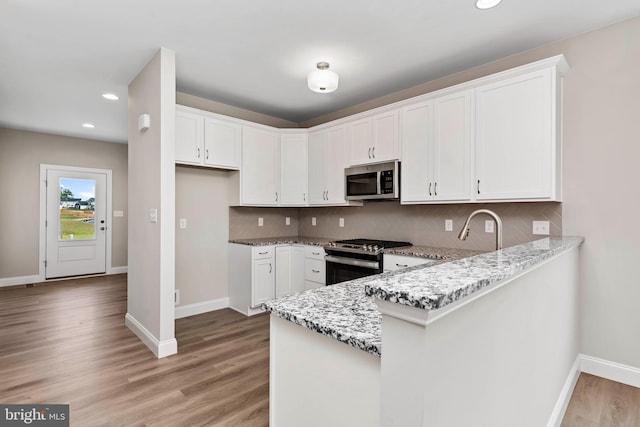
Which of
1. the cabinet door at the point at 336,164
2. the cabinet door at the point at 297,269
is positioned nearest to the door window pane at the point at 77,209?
the cabinet door at the point at 297,269

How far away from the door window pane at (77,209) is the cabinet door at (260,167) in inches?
158

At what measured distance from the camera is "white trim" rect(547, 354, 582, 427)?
1.80 meters

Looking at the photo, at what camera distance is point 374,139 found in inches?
138

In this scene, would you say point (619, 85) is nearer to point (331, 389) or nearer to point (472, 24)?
point (472, 24)

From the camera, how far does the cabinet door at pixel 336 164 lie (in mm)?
3855

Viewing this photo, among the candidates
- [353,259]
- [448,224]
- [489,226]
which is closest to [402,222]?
[448,224]

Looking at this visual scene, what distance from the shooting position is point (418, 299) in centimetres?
65

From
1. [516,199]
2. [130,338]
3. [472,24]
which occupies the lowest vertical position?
[130,338]

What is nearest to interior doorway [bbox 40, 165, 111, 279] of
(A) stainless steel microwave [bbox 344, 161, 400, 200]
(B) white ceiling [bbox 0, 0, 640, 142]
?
(B) white ceiling [bbox 0, 0, 640, 142]

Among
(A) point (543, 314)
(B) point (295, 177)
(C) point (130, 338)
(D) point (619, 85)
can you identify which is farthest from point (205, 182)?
(D) point (619, 85)

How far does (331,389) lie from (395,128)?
2808 millimetres

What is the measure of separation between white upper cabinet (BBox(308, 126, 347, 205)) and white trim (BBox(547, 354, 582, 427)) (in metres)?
2.53

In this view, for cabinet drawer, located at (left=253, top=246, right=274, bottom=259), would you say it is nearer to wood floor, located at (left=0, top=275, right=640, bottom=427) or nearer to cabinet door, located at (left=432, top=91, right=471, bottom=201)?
wood floor, located at (left=0, top=275, right=640, bottom=427)

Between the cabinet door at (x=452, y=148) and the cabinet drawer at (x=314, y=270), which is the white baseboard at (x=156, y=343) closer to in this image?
the cabinet drawer at (x=314, y=270)
